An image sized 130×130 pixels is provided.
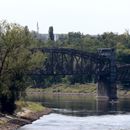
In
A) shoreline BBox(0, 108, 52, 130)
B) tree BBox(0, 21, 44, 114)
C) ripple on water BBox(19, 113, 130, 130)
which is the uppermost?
tree BBox(0, 21, 44, 114)

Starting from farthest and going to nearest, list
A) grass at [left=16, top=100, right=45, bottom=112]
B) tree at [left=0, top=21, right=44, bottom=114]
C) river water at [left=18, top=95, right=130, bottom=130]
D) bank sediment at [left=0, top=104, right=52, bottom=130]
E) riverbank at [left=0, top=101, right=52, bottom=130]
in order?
grass at [left=16, top=100, right=45, bottom=112] → tree at [left=0, top=21, right=44, bottom=114] → river water at [left=18, top=95, right=130, bottom=130] → riverbank at [left=0, top=101, right=52, bottom=130] → bank sediment at [left=0, top=104, right=52, bottom=130]

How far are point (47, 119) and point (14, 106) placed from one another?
19.4 feet

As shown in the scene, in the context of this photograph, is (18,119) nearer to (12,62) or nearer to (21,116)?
(21,116)

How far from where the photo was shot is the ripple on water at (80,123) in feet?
314

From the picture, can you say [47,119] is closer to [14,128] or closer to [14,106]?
[14,106]

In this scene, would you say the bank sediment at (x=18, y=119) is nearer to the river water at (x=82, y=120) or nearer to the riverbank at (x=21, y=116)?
the riverbank at (x=21, y=116)

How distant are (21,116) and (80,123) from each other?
956 centimetres

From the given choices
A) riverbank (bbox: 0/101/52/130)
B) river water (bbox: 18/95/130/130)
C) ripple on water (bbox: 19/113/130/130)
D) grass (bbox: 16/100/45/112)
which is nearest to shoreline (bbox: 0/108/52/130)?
riverbank (bbox: 0/101/52/130)

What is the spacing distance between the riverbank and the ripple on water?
1345mm

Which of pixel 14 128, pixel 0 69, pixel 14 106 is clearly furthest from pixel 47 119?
pixel 14 128

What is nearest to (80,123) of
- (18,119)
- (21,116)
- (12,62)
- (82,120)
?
(82,120)

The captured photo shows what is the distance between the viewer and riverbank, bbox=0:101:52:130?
93938mm

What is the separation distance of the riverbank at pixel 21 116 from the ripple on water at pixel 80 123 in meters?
1.35

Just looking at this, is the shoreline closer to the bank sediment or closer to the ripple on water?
the bank sediment
